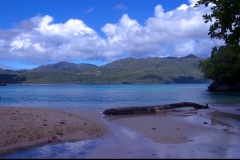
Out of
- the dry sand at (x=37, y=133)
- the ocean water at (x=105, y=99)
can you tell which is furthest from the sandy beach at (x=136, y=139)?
the ocean water at (x=105, y=99)

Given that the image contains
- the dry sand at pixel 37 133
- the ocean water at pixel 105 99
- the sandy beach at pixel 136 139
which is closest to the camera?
the sandy beach at pixel 136 139

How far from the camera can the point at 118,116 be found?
16.0m

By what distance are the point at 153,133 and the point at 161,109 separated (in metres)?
8.72

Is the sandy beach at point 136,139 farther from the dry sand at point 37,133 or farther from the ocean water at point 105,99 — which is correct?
the ocean water at point 105,99

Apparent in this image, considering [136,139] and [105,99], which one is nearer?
[136,139]

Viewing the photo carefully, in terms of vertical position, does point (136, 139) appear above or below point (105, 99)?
above

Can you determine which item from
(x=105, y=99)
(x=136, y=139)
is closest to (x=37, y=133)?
(x=136, y=139)

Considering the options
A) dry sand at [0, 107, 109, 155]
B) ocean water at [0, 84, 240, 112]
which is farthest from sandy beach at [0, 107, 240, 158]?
ocean water at [0, 84, 240, 112]

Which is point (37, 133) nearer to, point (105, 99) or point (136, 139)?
point (136, 139)

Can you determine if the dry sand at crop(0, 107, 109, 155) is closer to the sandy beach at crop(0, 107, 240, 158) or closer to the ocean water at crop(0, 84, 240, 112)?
the sandy beach at crop(0, 107, 240, 158)

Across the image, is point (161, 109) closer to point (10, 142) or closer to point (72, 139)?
point (72, 139)

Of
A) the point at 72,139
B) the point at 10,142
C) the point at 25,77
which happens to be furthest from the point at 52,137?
the point at 25,77

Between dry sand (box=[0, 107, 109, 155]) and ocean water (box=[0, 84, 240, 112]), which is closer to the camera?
dry sand (box=[0, 107, 109, 155])

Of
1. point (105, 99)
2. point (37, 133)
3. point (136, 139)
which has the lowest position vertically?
point (105, 99)
